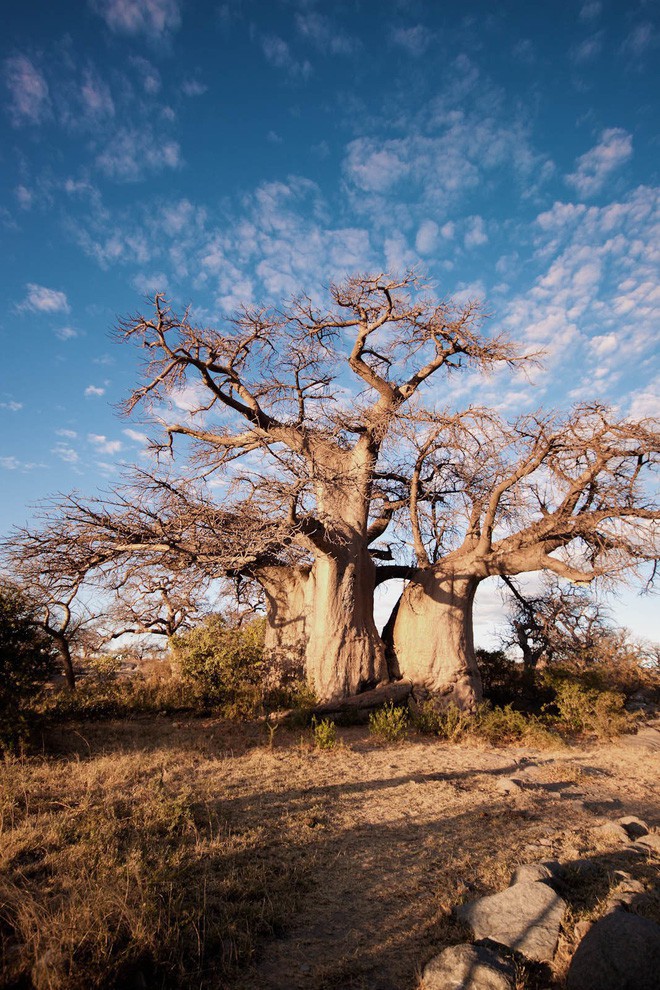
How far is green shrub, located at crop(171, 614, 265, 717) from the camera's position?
962 centimetres

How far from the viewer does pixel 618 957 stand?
241 centimetres

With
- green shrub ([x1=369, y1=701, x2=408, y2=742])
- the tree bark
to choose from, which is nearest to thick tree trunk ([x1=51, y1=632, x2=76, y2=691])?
Answer: the tree bark

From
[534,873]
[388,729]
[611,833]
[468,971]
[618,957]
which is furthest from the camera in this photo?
[388,729]

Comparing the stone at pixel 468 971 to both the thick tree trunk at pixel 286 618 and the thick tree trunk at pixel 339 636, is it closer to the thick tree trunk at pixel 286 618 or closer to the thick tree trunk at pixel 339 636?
the thick tree trunk at pixel 339 636

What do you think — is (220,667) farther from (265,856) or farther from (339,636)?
(265,856)

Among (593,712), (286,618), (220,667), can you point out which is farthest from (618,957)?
(286,618)

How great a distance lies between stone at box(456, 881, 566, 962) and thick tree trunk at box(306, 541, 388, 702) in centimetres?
684

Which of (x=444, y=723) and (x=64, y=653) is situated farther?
(x=444, y=723)

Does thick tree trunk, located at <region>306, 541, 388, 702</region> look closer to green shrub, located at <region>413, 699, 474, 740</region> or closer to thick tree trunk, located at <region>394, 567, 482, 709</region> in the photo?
thick tree trunk, located at <region>394, 567, 482, 709</region>

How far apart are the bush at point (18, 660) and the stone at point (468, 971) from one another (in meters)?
5.61

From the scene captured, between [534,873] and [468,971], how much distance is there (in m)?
1.11

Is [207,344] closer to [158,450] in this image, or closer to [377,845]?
[158,450]

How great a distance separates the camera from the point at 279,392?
11039mm

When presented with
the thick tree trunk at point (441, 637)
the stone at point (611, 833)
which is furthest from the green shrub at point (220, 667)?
the stone at point (611, 833)
